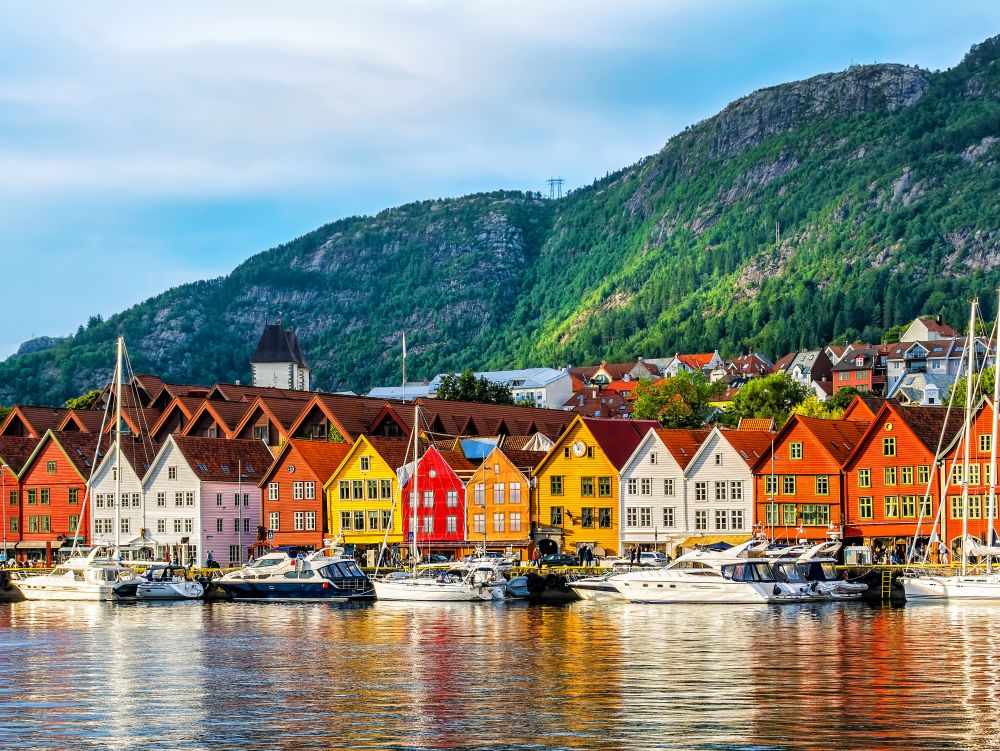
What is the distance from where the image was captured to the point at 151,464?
136250 millimetres

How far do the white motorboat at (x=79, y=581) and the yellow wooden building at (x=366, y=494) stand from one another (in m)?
25.7

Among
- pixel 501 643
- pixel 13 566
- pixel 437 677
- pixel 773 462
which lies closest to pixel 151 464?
pixel 13 566

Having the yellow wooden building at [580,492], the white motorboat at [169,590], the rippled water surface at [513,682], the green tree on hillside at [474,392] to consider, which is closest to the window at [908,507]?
the yellow wooden building at [580,492]

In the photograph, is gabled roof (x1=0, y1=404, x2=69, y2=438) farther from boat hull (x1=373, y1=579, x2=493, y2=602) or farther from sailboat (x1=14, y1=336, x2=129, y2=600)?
boat hull (x1=373, y1=579, x2=493, y2=602)

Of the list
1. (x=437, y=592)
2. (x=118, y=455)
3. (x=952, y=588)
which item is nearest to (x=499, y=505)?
(x=118, y=455)

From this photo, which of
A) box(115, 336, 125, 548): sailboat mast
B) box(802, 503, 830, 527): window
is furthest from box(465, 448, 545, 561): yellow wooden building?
box(115, 336, 125, 548): sailboat mast

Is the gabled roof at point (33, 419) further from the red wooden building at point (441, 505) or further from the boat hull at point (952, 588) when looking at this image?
the boat hull at point (952, 588)

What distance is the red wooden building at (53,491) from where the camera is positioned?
463 feet

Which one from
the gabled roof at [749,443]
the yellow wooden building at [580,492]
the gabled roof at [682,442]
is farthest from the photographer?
the yellow wooden building at [580,492]

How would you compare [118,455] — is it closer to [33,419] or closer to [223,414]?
[223,414]

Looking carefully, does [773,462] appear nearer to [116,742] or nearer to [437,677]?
[437,677]

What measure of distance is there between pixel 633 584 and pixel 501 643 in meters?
28.5

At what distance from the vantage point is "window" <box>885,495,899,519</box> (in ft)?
386

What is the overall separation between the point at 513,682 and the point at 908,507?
70.4m
